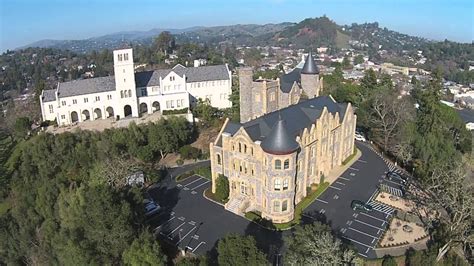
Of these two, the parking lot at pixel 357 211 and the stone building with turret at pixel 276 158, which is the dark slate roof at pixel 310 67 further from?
the parking lot at pixel 357 211

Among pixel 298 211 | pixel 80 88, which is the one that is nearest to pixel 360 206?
pixel 298 211

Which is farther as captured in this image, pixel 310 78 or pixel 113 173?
pixel 310 78

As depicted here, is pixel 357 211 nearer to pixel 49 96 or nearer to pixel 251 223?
pixel 251 223

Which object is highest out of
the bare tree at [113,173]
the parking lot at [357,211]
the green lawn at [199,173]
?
the bare tree at [113,173]

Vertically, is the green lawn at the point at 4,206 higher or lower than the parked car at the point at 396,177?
lower

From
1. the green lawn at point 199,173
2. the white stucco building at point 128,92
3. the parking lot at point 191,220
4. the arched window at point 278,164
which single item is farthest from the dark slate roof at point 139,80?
the arched window at point 278,164
